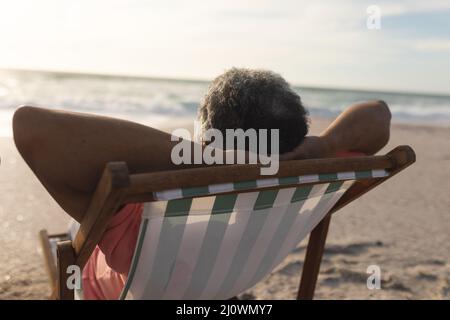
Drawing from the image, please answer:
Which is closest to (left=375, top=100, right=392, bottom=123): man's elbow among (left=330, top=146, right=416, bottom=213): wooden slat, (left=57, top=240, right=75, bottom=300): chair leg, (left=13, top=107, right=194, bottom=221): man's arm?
(left=330, top=146, right=416, bottom=213): wooden slat

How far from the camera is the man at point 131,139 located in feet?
3.46

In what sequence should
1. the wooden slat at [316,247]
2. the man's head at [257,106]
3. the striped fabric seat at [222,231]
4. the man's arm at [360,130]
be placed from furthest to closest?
the wooden slat at [316,247] → the man's arm at [360,130] → the man's head at [257,106] → the striped fabric seat at [222,231]

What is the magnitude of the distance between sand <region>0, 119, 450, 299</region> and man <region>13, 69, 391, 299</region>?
1332 mm

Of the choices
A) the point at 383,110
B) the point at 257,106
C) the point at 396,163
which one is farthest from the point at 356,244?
the point at 257,106

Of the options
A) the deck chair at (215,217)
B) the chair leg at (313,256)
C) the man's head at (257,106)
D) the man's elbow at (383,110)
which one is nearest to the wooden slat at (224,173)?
the deck chair at (215,217)

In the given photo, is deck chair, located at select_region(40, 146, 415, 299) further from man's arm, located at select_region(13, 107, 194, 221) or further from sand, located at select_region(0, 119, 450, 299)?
sand, located at select_region(0, 119, 450, 299)

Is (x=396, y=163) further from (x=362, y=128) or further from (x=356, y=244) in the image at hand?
(x=356, y=244)

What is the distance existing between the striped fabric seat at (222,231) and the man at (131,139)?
75 millimetres

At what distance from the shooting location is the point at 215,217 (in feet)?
4.70

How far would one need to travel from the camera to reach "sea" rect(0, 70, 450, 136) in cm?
1572

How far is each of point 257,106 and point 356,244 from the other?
2478 millimetres

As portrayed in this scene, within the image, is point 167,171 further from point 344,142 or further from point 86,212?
point 344,142

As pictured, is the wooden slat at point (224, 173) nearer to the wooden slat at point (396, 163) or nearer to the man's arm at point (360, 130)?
the wooden slat at point (396, 163)

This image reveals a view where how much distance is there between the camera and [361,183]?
168cm
